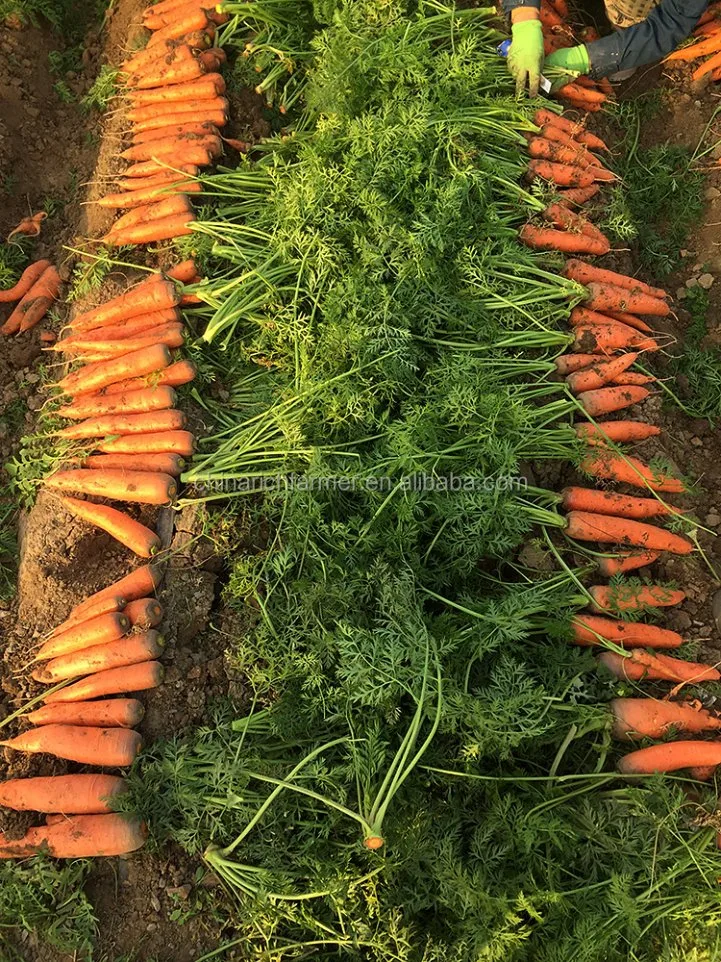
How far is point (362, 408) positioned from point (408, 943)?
197 cm

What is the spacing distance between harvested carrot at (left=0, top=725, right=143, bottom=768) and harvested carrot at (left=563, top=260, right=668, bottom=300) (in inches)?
120

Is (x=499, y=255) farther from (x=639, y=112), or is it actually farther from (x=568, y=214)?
(x=639, y=112)

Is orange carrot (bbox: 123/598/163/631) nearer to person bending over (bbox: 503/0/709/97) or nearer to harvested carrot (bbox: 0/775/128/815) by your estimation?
A: harvested carrot (bbox: 0/775/128/815)

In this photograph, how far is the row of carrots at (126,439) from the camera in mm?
2625

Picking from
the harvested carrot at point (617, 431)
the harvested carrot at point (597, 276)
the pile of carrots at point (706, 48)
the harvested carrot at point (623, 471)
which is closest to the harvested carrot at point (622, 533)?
the harvested carrot at point (623, 471)

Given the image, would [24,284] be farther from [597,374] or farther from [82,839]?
[597,374]

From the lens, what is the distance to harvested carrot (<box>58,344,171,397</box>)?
317 cm

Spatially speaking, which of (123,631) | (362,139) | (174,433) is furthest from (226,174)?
(123,631)

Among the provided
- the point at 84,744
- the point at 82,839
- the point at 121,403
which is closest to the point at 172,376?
the point at 121,403

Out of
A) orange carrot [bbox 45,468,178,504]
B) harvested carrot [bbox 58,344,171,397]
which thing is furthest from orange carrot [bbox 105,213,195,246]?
orange carrot [bbox 45,468,178,504]

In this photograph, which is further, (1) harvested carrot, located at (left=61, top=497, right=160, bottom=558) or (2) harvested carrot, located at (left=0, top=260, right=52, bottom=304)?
(2) harvested carrot, located at (left=0, top=260, right=52, bottom=304)

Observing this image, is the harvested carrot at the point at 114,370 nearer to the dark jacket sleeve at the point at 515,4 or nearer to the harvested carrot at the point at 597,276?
the harvested carrot at the point at 597,276

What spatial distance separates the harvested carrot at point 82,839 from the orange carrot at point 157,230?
2792mm

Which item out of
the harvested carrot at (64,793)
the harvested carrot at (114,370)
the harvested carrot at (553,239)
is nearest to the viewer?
the harvested carrot at (64,793)
